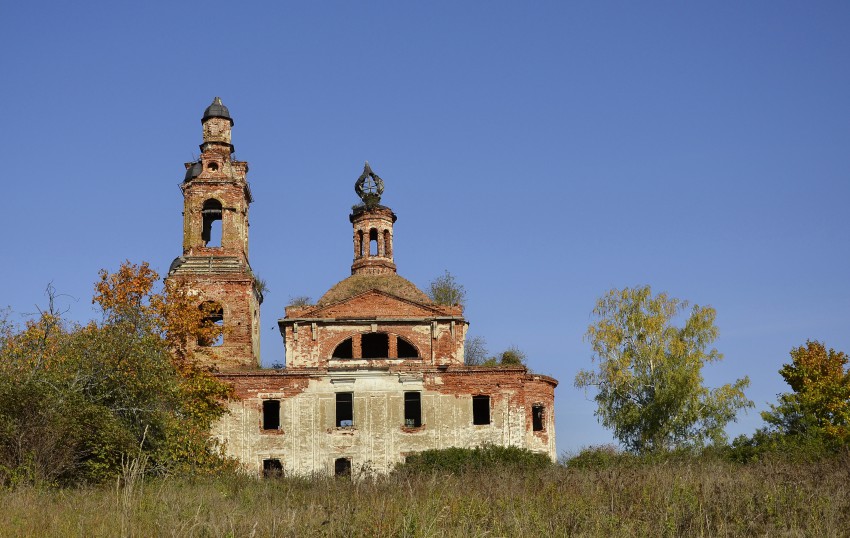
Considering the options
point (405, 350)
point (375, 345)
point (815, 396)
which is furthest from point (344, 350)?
point (815, 396)

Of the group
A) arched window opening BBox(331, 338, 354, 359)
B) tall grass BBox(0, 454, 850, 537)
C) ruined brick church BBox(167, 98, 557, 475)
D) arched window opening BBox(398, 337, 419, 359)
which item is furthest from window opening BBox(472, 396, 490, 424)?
tall grass BBox(0, 454, 850, 537)

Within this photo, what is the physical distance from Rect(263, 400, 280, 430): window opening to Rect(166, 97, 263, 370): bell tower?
5.40 feet

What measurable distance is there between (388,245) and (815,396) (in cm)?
1731

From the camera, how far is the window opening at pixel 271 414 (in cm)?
3325

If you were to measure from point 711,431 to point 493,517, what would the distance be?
2965cm

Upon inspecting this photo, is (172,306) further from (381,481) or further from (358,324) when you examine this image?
(381,481)

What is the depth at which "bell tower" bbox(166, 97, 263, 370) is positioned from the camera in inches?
1335

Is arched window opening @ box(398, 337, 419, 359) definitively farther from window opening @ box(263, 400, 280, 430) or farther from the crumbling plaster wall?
window opening @ box(263, 400, 280, 430)

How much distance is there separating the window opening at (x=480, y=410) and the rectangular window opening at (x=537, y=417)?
5.44 ft

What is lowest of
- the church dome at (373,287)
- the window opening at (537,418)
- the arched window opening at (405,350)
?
the window opening at (537,418)

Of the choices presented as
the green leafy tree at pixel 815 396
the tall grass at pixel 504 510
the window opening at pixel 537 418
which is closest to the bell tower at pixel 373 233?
the window opening at pixel 537 418

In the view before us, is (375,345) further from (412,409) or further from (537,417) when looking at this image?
(537,417)

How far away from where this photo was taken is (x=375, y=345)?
37406 millimetres

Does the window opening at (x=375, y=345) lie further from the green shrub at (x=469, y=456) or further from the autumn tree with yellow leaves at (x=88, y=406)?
the autumn tree with yellow leaves at (x=88, y=406)
